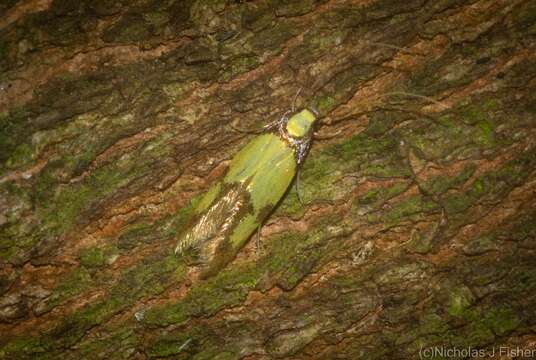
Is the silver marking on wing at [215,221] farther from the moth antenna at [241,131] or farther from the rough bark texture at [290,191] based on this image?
the moth antenna at [241,131]

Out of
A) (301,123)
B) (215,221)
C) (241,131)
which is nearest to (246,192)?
(215,221)

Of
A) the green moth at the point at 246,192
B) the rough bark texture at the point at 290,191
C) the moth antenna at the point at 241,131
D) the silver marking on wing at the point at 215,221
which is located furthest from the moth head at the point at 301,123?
the silver marking on wing at the point at 215,221

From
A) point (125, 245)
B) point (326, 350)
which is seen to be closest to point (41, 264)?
point (125, 245)

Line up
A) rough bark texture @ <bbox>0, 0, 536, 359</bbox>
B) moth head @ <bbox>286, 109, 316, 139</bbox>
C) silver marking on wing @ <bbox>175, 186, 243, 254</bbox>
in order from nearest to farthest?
rough bark texture @ <bbox>0, 0, 536, 359</bbox>, silver marking on wing @ <bbox>175, 186, 243, 254</bbox>, moth head @ <bbox>286, 109, 316, 139</bbox>

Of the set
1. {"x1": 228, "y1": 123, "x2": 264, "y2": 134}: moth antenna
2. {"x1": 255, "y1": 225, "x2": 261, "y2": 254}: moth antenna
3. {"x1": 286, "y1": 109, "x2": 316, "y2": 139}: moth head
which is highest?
{"x1": 228, "y1": 123, "x2": 264, "y2": 134}: moth antenna

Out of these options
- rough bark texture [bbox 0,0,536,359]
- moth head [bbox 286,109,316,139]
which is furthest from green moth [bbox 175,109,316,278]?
rough bark texture [bbox 0,0,536,359]

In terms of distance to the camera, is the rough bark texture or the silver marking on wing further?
the silver marking on wing

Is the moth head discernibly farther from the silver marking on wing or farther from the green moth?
the silver marking on wing
